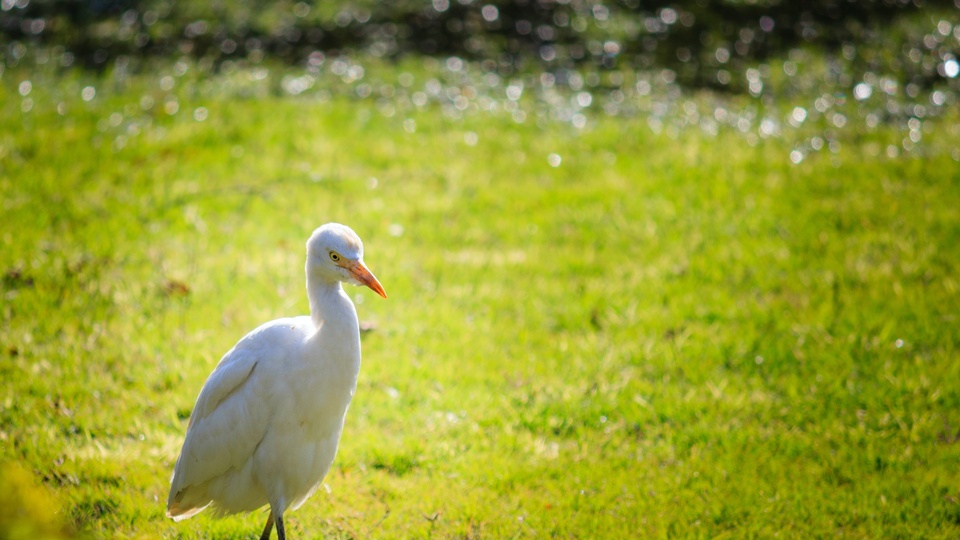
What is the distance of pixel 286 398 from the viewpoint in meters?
3.52

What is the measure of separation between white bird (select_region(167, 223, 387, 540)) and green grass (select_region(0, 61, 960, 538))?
0.47m

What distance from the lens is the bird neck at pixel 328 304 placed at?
3.53 metres

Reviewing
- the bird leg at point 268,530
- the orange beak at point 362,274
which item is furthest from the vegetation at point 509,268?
the orange beak at point 362,274

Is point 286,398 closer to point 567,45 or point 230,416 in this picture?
point 230,416

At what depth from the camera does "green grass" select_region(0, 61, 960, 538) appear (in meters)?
4.17

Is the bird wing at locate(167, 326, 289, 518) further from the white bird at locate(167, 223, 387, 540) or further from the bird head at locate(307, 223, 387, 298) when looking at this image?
the bird head at locate(307, 223, 387, 298)

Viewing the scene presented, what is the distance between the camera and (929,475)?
4.24 meters

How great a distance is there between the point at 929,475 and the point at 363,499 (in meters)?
2.85

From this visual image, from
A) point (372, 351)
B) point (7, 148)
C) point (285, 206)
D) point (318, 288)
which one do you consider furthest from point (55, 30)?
point (318, 288)

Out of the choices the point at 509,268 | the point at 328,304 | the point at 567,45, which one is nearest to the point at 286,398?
the point at 328,304

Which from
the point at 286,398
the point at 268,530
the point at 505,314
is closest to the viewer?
the point at 286,398

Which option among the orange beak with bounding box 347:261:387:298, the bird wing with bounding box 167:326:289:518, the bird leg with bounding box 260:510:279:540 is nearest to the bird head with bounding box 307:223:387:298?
the orange beak with bounding box 347:261:387:298

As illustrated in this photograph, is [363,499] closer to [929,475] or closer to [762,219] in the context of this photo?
[929,475]

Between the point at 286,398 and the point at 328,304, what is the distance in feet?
1.41
